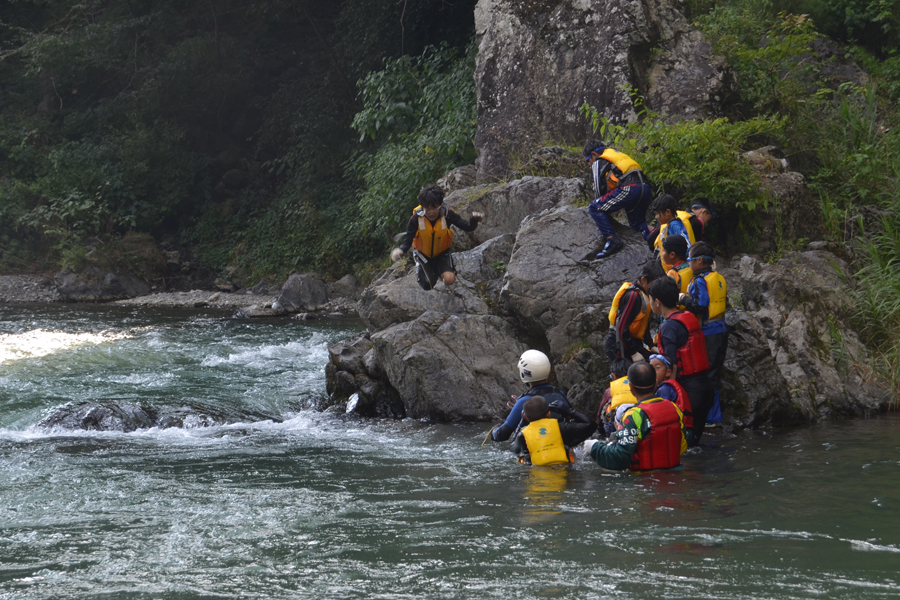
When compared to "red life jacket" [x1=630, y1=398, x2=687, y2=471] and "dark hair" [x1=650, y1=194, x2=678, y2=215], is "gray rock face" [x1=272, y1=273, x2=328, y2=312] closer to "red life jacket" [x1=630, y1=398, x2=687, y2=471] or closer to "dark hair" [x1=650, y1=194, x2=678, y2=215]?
"dark hair" [x1=650, y1=194, x2=678, y2=215]

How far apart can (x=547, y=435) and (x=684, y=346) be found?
150 cm

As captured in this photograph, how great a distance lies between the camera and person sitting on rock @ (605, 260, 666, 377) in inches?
264

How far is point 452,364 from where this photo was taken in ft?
27.9

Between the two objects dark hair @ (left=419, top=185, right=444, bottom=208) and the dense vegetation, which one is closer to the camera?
dark hair @ (left=419, top=185, right=444, bottom=208)

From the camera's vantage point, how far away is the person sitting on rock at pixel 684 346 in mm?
6449

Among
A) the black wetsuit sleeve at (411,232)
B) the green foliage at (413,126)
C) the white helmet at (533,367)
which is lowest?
the white helmet at (533,367)

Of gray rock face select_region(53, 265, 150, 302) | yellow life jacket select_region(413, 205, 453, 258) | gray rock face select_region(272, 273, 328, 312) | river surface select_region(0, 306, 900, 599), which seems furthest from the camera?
gray rock face select_region(53, 265, 150, 302)

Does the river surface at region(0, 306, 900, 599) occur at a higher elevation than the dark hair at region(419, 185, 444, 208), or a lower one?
lower

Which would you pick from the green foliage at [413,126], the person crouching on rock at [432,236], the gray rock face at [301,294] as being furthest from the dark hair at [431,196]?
the gray rock face at [301,294]

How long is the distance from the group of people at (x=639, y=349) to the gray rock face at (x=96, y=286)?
1460 centimetres

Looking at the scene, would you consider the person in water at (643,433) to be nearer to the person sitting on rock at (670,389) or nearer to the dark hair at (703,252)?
the person sitting on rock at (670,389)

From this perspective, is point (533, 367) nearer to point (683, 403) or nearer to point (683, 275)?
point (683, 403)

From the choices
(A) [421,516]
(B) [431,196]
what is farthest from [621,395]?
(B) [431,196]

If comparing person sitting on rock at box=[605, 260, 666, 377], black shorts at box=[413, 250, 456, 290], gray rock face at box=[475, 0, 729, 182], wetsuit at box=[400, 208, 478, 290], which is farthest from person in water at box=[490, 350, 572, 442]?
gray rock face at box=[475, 0, 729, 182]
